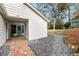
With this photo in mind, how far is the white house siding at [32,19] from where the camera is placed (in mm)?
2547

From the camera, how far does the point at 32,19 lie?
263 cm

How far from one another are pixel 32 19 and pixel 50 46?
0.55m

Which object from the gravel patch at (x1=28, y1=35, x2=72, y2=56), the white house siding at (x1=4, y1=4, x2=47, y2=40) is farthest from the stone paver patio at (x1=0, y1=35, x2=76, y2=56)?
the white house siding at (x1=4, y1=4, x2=47, y2=40)

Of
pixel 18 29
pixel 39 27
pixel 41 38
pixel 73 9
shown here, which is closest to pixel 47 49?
pixel 41 38

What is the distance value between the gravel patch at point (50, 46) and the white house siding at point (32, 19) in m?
0.10

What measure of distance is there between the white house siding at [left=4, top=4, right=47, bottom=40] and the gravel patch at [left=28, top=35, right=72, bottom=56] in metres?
0.10

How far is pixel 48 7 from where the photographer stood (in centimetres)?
263

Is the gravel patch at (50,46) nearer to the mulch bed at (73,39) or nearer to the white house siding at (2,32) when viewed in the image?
the mulch bed at (73,39)

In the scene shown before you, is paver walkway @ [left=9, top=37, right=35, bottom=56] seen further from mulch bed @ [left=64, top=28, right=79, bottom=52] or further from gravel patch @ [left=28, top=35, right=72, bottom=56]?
→ mulch bed @ [left=64, top=28, right=79, bottom=52]

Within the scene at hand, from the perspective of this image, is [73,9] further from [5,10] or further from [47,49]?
[5,10]

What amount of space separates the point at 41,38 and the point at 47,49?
21 cm

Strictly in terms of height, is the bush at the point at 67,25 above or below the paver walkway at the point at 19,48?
above

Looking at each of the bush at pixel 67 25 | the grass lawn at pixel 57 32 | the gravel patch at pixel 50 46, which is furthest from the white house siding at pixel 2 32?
the bush at pixel 67 25

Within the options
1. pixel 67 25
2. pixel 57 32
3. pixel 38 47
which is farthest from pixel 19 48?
pixel 67 25
